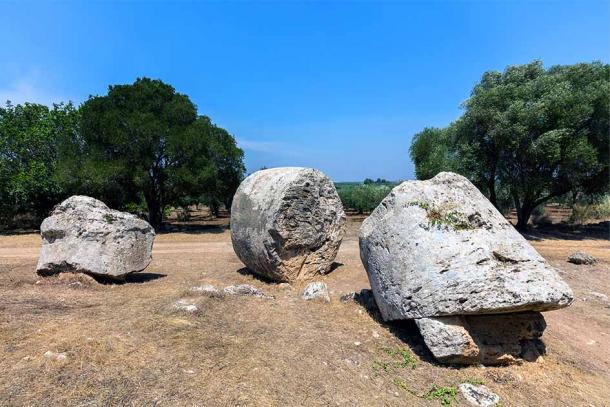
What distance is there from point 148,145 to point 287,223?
622 inches

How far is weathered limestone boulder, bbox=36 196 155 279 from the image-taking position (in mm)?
9094

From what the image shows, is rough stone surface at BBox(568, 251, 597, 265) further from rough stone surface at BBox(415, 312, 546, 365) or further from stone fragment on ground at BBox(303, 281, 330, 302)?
stone fragment on ground at BBox(303, 281, 330, 302)

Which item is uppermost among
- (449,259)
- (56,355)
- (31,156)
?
(31,156)

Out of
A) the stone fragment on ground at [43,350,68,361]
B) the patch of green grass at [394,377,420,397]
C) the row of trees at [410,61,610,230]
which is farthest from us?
the row of trees at [410,61,610,230]

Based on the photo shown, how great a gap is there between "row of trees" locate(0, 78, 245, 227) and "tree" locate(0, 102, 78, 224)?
48 mm

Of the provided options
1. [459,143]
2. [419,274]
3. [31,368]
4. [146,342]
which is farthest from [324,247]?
[459,143]

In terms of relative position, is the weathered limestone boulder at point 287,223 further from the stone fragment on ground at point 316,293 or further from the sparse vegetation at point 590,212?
the sparse vegetation at point 590,212

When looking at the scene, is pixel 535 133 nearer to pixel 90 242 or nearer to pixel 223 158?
pixel 223 158

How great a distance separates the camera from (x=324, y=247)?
10.8 metres

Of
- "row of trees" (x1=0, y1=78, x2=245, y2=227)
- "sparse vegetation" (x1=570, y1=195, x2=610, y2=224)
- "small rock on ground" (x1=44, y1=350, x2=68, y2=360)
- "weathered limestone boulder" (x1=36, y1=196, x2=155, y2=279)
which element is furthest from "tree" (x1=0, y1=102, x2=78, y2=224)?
"sparse vegetation" (x1=570, y1=195, x2=610, y2=224)

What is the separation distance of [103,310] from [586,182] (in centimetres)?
2281

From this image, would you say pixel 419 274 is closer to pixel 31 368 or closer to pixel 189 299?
pixel 189 299

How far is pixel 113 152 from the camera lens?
884 inches

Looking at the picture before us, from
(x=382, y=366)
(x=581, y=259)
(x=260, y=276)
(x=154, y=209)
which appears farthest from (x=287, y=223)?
(x=154, y=209)
